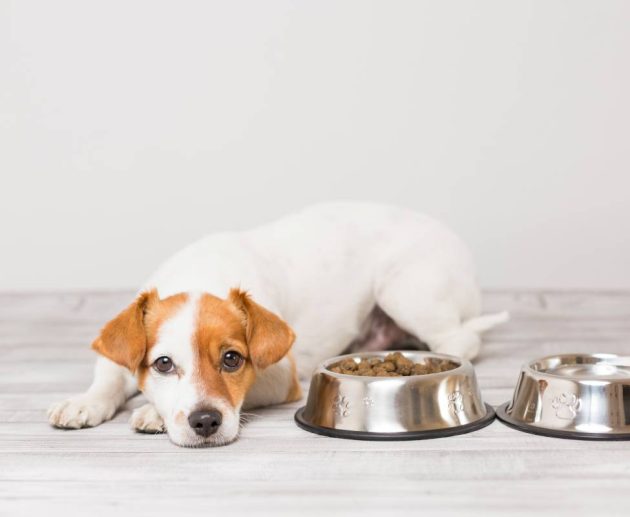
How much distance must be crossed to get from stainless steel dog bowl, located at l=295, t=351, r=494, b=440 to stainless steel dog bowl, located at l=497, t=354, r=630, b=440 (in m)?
0.14

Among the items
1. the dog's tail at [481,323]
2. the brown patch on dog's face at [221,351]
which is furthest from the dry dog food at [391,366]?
the dog's tail at [481,323]

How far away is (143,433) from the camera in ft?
9.42

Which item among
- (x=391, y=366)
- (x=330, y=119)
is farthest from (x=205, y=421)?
(x=330, y=119)

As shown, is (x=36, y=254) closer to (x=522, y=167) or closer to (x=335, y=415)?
(x=522, y=167)

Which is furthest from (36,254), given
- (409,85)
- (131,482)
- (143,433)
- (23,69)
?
(131,482)

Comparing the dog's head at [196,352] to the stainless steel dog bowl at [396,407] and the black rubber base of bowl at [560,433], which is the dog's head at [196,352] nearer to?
the stainless steel dog bowl at [396,407]

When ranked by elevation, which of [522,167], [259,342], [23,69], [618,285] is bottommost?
[618,285]

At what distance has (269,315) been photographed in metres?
2.88

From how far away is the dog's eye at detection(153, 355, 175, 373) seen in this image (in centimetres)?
273

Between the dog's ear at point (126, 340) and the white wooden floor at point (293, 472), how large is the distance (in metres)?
0.24

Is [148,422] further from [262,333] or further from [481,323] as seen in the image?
[481,323]

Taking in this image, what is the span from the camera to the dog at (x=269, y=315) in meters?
2.72

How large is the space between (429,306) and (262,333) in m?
1.13

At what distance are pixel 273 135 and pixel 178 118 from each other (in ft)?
1.85
